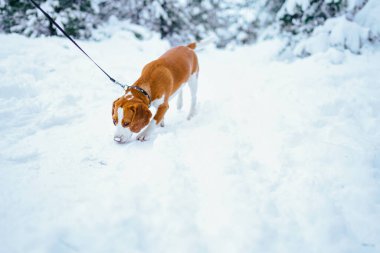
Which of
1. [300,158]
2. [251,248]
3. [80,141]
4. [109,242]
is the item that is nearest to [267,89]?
[300,158]

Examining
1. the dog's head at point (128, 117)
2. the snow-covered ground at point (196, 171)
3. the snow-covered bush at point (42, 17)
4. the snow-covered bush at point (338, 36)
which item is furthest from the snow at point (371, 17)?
the snow-covered bush at point (42, 17)

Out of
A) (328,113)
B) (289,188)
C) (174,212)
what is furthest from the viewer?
(328,113)

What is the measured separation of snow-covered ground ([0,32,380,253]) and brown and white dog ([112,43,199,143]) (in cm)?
26

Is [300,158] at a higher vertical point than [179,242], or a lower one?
lower

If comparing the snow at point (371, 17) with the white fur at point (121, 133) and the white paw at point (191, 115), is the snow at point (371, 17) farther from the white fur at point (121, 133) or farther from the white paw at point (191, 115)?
the white fur at point (121, 133)

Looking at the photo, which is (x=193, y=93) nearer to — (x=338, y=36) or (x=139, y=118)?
(x=139, y=118)

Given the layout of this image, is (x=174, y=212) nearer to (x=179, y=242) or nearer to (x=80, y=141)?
(x=179, y=242)

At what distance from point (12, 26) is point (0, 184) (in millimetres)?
8004

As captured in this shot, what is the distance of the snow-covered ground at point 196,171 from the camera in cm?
187

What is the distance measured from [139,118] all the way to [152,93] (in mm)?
547

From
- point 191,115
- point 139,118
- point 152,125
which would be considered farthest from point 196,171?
point 191,115

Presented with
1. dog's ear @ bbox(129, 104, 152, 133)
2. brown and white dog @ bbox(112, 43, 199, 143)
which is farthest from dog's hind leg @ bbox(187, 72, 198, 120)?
dog's ear @ bbox(129, 104, 152, 133)

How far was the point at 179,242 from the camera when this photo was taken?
1830mm

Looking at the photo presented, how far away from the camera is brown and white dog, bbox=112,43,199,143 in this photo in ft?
9.95
